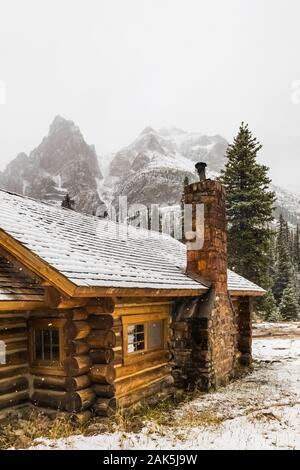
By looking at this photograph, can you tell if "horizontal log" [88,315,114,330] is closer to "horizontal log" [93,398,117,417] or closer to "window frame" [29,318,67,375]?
"window frame" [29,318,67,375]

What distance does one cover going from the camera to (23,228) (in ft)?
25.6

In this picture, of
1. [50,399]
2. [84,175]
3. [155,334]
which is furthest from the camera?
[84,175]

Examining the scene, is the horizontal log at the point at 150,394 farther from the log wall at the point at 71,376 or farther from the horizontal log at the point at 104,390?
the log wall at the point at 71,376

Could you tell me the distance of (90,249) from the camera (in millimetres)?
8766

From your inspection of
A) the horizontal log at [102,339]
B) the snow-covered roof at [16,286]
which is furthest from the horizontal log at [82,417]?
the snow-covered roof at [16,286]

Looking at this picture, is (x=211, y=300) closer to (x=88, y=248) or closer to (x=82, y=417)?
(x=88, y=248)

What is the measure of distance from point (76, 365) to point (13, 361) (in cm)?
124

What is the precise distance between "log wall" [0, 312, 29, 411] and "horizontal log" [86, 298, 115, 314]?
136 centimetres

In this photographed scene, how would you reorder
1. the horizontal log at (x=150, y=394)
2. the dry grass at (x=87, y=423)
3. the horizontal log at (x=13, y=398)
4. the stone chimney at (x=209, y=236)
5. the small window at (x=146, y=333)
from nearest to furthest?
the dry grass at (x=87, y=423) < the horizontal log at (x=13, y=398) < the horizontal log at (x=150, y=394) < the small window at (x=146, y=333) < the stone chimney at (x=209, y=236)

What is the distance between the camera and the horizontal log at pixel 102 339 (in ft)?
23.3

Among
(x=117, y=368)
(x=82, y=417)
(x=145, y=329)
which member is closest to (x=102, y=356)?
(x=117, y=368)

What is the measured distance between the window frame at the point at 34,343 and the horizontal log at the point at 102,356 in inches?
21.3

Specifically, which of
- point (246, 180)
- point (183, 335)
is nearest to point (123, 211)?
point (246, 180)
